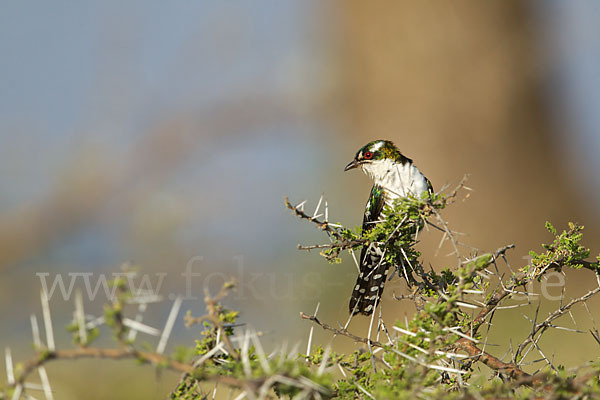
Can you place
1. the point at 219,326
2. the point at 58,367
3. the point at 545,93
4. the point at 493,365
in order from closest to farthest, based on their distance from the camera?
1. the point at 219,326
2. the point at 493,365
3. the point at 58,367
4. the point at 545,93

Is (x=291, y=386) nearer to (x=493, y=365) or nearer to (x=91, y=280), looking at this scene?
(x=493, y=365)

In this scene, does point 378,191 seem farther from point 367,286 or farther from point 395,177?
point 367,286

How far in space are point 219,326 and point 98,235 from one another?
56.6 feet

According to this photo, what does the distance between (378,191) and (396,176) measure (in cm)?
23

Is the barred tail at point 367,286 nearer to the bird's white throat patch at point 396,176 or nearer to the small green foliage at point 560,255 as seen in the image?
the bird's white throat patch at point 396,176

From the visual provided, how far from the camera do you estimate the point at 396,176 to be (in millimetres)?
5535

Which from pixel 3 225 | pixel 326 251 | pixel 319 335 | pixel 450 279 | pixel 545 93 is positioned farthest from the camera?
pixel 3 225

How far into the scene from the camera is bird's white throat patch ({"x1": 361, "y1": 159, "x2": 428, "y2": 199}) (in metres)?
5.32

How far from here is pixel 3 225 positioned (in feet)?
47.6

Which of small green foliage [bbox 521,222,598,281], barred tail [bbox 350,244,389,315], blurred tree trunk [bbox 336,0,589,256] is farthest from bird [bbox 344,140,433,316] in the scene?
blurred tree trunk [bbox 336,0,589,256]

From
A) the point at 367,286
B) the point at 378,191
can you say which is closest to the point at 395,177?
the point at 378,191

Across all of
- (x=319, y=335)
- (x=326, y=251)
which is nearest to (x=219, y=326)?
(x=326, y=251)

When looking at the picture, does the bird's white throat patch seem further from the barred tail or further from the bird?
the barred tail

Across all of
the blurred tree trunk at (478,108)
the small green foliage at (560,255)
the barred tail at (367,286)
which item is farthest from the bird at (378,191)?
the blurred tree trunk at (478,108)
